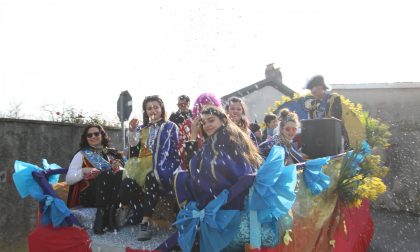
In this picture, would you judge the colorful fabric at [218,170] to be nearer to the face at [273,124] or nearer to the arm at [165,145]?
the arm at [165,145]

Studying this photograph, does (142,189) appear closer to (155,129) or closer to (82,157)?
(155,129)

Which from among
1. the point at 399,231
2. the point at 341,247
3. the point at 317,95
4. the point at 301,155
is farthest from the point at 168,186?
the point at 399,231

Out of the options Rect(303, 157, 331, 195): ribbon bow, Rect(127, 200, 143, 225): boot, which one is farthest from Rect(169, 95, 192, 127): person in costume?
Rect(303, 157, 331, 195): ribbon bow

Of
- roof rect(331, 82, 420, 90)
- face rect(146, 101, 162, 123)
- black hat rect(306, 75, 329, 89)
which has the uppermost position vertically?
roof rect(331, 82, 420, 90)

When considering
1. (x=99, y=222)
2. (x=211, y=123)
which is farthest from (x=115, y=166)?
(x=211, y=123)

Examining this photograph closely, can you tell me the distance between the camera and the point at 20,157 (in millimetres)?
6625

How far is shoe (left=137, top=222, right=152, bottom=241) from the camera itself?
388cm

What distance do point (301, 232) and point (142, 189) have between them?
1753mm

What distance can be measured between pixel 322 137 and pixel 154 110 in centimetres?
206

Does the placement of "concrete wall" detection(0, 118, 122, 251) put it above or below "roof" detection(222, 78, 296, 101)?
below

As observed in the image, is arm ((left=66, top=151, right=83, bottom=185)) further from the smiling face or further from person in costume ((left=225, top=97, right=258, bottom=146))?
person in costume ((left=225, top=97, right=258, bottom=146))

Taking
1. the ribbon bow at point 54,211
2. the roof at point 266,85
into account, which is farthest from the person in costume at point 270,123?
the roof at point 266,85

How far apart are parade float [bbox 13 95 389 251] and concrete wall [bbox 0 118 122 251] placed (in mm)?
1794

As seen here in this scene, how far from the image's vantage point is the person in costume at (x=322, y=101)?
5745 mm
